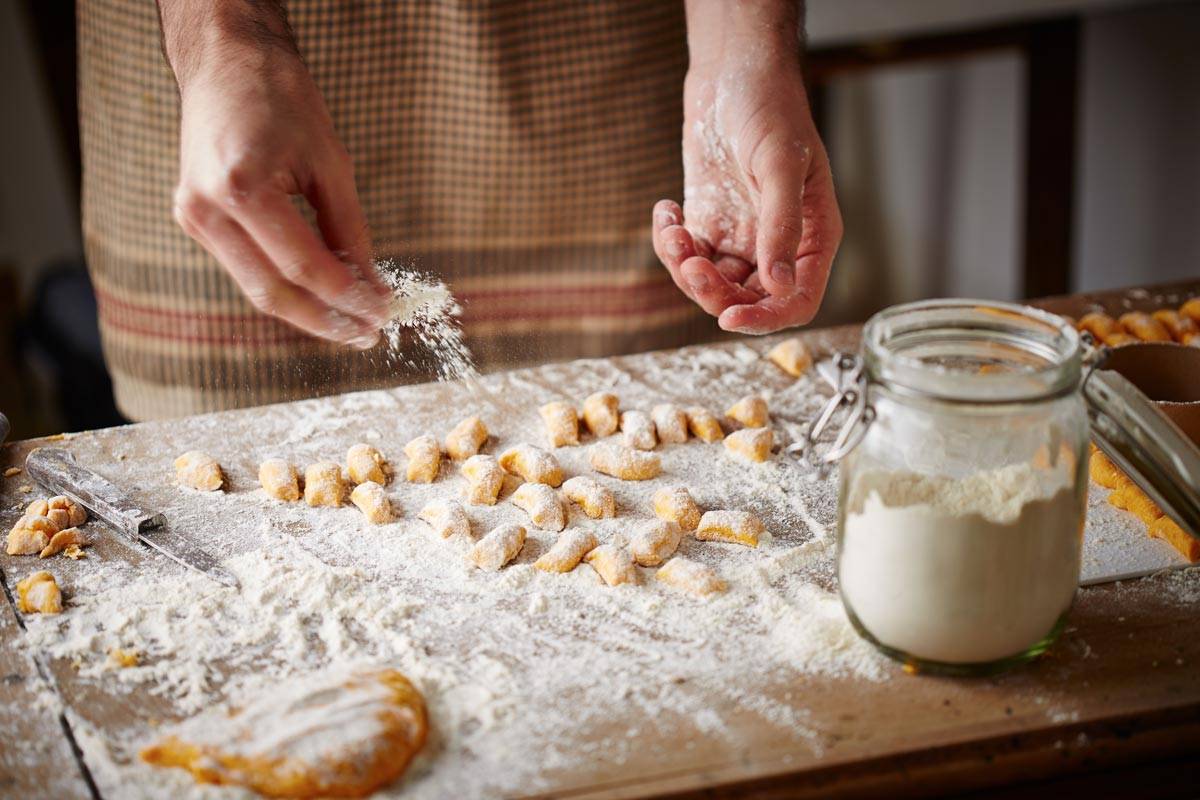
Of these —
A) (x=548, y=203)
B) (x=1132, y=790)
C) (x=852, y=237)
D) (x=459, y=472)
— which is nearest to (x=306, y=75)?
(x=459, y=472)

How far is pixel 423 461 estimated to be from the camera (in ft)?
3.72

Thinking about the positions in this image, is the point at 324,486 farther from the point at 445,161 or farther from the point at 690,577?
the point at 445,161

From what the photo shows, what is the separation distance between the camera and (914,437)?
792 millimetres

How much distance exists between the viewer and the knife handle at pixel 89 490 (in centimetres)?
105

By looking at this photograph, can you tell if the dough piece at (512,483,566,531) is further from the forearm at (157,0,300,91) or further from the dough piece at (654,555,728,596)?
the forearm at (157,0,300,91)

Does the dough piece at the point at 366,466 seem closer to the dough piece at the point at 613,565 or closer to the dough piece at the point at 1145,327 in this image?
the dough piece at the point at 613,565

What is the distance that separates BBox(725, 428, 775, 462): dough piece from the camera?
1.14 meters

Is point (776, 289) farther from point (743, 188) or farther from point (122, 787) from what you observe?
point (122, 787)

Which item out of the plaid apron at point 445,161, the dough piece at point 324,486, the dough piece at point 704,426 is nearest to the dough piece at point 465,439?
the dough piece at point 324,486

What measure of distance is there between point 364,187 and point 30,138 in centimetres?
185

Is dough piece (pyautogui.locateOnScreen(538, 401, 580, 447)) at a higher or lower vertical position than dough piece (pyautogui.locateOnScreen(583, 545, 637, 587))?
higher

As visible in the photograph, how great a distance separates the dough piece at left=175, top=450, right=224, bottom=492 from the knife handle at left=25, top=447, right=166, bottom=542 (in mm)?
Answer: 59

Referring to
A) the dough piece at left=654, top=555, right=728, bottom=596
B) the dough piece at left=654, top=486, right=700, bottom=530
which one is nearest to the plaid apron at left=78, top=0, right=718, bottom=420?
the dough piece at left=654, top=486, right=700, bottom=530

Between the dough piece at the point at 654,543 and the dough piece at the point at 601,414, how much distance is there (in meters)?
0.22
